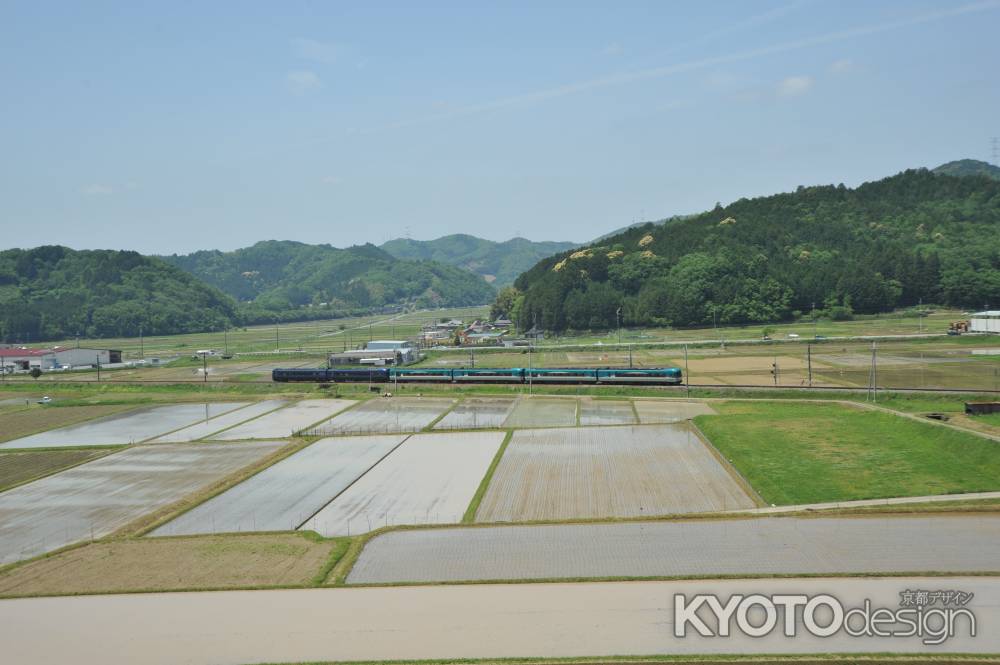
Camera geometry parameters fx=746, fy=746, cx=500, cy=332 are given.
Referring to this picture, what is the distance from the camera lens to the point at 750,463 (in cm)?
3631

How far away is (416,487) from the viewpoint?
35594 mm

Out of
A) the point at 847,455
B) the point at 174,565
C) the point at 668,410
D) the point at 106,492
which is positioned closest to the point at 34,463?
the point at 106,492

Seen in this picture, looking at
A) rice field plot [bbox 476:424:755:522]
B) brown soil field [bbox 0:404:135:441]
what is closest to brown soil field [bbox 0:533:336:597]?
rice field plot [bbox 476:424:755:522]

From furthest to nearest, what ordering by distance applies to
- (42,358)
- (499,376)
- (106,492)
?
(42,358)
(499,376)
(106,492)

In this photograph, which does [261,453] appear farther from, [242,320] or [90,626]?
[242,320]

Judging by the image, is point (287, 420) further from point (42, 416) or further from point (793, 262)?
point (793, 262)

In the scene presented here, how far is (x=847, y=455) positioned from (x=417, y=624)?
25.3 meters

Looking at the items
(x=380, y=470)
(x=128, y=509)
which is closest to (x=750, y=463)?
(x=380, y=470)

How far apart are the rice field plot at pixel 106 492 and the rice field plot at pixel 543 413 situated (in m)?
16.2

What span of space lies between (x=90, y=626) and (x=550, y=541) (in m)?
15.0

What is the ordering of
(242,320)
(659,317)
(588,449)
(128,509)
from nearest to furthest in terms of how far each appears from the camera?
(128,509) < (588,449) < (659,317) < (242,320)

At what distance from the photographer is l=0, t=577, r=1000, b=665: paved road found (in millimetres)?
19359

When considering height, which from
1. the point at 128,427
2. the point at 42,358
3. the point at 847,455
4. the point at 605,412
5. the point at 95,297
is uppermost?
the point at 95,297

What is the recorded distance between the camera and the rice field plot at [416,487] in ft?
101
